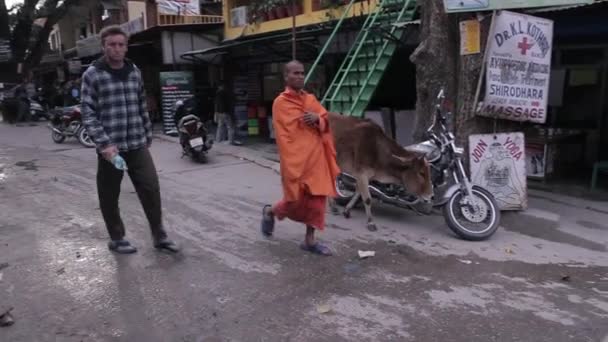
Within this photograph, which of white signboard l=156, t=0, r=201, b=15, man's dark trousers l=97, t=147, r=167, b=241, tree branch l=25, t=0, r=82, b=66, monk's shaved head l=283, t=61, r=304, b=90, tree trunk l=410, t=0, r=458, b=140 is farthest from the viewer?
tree branch l=25, t=0, r=82, b=66

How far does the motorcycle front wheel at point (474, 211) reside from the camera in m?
5.09

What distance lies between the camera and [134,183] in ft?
14.6

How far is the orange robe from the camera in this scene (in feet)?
14.1

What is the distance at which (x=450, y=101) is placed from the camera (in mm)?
6309

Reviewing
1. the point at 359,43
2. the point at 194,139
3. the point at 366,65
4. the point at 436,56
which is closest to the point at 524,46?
the point at 436,56

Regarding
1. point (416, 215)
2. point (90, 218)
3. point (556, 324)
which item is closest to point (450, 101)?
point (416, 215)

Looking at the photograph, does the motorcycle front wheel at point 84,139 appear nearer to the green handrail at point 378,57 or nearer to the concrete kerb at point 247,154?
the concrete kerb at point 247,154

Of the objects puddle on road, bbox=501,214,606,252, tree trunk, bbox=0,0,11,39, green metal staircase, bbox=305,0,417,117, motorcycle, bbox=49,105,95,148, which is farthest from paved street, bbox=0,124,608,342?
tree trunk, bbox=0,0,11,39

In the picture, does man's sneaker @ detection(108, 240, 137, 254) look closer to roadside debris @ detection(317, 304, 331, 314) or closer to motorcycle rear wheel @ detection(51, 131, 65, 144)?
roadside debris @ detection(317, 304, 331, 314)

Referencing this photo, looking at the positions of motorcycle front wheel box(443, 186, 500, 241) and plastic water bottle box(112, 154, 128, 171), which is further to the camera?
motorcycle front wheel box(443, 186, 500, 241)

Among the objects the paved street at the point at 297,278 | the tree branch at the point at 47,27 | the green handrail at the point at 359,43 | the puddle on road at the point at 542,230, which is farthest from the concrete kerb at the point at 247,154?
the tree branch at the point at 47,27

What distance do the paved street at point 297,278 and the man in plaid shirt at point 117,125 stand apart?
477 millimetres

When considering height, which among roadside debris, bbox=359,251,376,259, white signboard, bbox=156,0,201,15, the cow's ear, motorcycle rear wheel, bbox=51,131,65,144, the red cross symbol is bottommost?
roadside debris, bbox=359,251,376,259

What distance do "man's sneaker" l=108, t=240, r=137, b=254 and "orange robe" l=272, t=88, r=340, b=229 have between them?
1.46 metres
